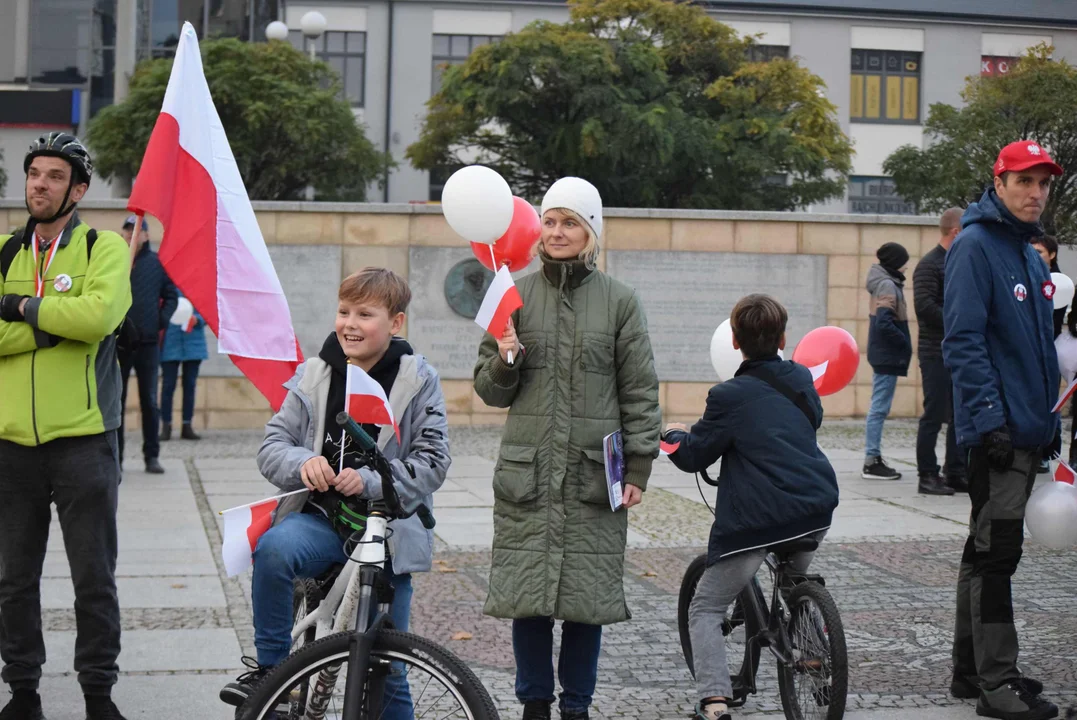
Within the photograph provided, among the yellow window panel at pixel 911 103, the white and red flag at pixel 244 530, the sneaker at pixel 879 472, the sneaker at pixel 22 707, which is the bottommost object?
the sneaker at pixel 22 707

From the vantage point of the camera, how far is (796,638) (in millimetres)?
4637

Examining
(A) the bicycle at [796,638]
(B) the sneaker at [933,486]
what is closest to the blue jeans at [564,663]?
(A) the bicycle at [796,638]

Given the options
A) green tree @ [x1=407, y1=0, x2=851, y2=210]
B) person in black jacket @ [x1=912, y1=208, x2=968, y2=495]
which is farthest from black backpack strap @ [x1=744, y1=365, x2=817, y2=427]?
green tree @ [x1=407, y1=0, x2=851, y2=210]

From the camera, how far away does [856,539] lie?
8.43 meters

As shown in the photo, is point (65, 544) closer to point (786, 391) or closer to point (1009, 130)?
point (786, 391)

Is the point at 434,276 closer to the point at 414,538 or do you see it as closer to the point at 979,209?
the point at 979,209

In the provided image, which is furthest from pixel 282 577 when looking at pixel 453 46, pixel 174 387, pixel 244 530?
pixel 453 46

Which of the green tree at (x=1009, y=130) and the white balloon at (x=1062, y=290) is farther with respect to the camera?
the green tree at (x=1009, y=130)

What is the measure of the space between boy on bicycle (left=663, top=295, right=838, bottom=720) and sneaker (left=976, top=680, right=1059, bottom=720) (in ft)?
2.78

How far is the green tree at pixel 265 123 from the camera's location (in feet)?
90.8

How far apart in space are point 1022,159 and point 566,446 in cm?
196

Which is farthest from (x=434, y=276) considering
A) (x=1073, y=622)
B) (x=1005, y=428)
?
(x=1005, y=428)

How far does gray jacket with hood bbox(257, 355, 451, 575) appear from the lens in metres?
3.83

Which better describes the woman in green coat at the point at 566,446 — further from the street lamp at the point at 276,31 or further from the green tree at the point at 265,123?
the street lamp at the point at 276,31
